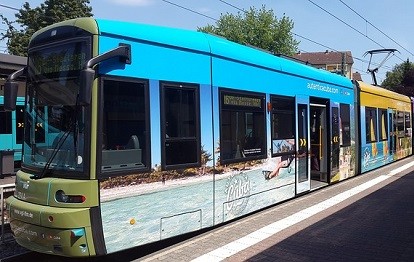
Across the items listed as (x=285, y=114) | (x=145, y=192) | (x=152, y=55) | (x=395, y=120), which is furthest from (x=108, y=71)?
(x=395, y=120)

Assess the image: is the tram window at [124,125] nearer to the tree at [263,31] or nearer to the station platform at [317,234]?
the station platform at [317,234]

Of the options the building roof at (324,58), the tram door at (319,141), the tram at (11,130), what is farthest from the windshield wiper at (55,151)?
the building roof at (324,58)

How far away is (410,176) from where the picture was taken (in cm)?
1353

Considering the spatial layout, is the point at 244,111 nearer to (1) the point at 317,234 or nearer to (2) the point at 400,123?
(1) the point at 317,234

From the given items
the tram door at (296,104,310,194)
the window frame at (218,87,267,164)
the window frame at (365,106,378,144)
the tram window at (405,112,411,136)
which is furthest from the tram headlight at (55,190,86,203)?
the tram window at (405,112,411,136)

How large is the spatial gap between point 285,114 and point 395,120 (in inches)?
447

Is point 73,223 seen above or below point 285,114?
below

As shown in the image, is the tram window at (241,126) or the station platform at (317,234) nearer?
the station platform at (317,234)

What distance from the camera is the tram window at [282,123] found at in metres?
8.23

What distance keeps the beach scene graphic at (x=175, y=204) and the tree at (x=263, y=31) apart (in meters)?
44.6

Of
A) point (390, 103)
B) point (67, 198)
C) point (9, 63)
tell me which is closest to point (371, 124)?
point (390, 103)

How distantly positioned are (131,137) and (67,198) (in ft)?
3.34

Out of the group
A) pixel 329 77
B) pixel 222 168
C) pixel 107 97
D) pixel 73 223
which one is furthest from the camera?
→ pixel 329 77

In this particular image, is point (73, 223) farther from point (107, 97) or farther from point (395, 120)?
point (395, 120)
